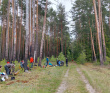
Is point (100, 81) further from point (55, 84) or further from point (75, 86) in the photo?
point (55, 84)

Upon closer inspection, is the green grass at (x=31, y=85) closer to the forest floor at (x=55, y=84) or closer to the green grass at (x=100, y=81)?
the forest floor at (x=55, y=84)

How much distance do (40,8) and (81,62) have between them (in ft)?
45.5

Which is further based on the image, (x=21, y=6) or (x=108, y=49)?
(x=108, y=49)

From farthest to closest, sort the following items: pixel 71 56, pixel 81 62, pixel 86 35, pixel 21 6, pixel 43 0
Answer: pixel 71 56
pixel 86 35
pixel 81 62
pixel 21 6
pixel 43 0

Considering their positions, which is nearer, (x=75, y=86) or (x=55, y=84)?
(x=75, y=86)

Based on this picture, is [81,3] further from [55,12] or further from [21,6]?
[21,6]

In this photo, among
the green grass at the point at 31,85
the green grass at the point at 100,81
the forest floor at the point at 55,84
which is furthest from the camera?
the green grass at the point at 100,81

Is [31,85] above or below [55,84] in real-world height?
above

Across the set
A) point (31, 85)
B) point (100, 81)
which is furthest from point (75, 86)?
point (31, 85)

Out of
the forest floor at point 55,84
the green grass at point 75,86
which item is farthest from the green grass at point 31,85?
the green grass at point 75,86

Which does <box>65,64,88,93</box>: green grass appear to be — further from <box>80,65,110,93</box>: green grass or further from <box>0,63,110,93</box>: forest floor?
<box>80,65,110,93</box>: green grass

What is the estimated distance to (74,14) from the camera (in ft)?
109

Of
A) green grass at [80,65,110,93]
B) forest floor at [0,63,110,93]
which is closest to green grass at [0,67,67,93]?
forest floor at [0,63,110,93]

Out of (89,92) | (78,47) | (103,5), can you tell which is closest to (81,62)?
(78,47)
